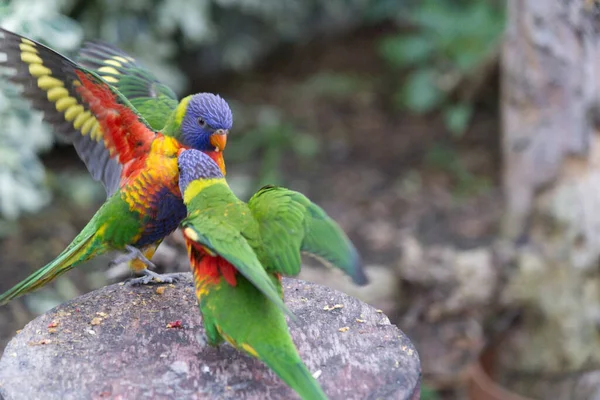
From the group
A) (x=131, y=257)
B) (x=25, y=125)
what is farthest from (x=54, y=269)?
(x=25, y=125)

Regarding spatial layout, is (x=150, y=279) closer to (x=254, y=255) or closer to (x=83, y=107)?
(x=83, y=107)

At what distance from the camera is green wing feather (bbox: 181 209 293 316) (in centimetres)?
179

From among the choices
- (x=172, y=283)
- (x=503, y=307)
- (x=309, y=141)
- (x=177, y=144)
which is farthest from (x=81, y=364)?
(x=309, y=141)

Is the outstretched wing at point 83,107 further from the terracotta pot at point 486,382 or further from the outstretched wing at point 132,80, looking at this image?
the terracotta pot at point 486,382

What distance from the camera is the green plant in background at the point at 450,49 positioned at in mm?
5430

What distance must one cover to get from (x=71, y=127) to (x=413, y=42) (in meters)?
3.67

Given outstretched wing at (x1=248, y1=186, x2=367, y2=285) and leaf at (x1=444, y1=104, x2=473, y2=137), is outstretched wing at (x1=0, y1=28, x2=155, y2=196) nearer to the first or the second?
outstretched wing at (x1=248, y1=186, x2=367, y2=285)

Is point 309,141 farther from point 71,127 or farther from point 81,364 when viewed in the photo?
point 81,364

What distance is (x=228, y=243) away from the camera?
6.19 feet

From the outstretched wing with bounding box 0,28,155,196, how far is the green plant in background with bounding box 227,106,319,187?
3018 millimetres

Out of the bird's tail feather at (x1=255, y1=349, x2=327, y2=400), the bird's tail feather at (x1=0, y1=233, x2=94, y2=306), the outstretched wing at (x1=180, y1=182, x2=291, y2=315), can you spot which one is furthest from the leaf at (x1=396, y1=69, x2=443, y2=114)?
the bird's tail feather at (x1=255, y1=349, x2=327, y2=400)

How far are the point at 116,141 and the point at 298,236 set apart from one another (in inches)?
33.1

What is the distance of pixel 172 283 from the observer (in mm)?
2492

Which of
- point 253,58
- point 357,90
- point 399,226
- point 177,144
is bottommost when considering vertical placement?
point 399,226
